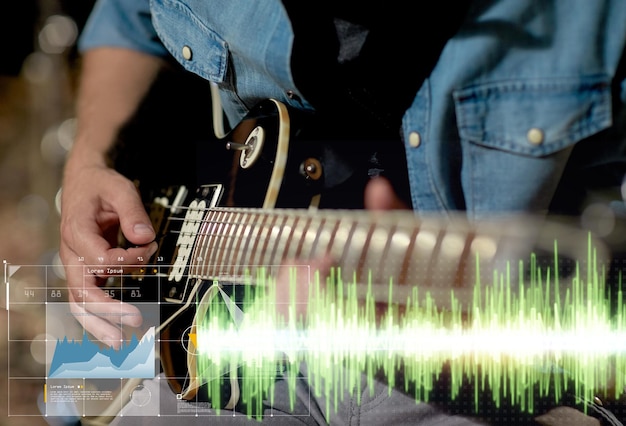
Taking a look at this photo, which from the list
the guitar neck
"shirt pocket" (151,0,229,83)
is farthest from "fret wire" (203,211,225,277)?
"shirt pocket" (151,0,229,83)

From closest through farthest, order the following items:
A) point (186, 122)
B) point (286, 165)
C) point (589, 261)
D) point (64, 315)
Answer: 1. point (589, 261)
2. point (286, 165)
3. point (64, 315)
4. point (186, 122)

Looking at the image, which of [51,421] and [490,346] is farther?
[51,421]

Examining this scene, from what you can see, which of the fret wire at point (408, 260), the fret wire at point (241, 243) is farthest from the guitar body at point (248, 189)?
the fret wire at point (408, 260)

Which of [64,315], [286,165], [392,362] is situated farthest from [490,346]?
[64,315]

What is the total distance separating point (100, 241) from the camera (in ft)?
2.16

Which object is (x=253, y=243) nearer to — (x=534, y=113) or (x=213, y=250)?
(x=213, y=250)

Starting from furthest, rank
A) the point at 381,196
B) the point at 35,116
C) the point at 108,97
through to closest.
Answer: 1. the point at 35,116
2. the point at 108,97
3. the point at 381,196

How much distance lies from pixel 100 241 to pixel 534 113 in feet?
1.83

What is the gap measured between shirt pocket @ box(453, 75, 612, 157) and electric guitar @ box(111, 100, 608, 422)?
0.25ft

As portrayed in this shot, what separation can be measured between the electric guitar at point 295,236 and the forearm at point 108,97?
157mm

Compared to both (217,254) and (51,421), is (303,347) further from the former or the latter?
(51,421)

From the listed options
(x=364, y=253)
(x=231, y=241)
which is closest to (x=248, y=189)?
(x=231, y=241)

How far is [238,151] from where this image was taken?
24.2 inches

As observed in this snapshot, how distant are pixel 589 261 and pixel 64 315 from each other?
627mm
